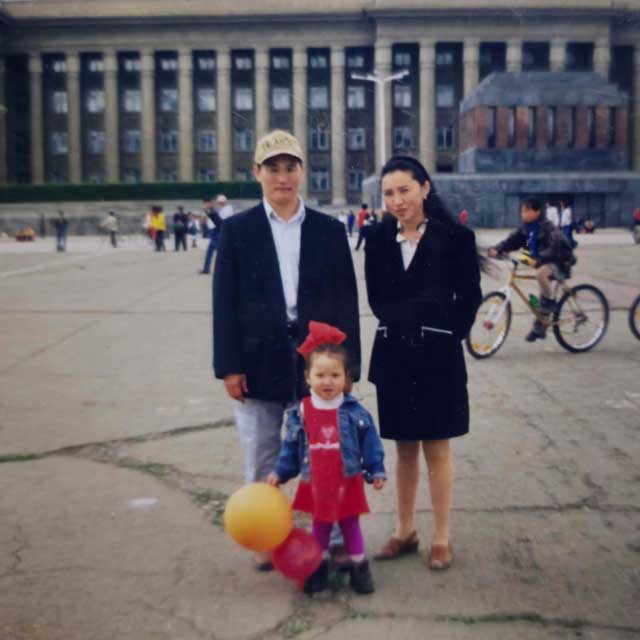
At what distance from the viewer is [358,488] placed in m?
3.93

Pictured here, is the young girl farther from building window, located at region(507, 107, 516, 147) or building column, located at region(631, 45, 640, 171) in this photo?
building column, located at region(631, 45, 640, 171)

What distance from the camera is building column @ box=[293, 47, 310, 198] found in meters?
76.8

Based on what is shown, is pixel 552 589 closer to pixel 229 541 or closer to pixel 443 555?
pixel 443 555

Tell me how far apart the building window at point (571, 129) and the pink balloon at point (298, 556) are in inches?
1811

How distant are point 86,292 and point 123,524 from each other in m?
13.0

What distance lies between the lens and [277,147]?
4.04 m

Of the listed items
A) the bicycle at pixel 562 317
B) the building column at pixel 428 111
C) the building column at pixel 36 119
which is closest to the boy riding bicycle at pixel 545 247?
the bicycle at pixel 562 317

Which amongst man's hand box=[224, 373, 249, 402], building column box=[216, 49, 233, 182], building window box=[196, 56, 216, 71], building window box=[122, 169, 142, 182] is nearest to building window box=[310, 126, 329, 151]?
building column box=[216, 49, 233, 182]

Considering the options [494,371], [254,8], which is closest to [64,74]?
[254,8]

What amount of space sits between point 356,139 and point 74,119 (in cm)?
2236

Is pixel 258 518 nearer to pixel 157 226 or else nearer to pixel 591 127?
pixel 157 226

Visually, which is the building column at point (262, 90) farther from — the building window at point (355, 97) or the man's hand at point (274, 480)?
the man's hand at point (274, 480)

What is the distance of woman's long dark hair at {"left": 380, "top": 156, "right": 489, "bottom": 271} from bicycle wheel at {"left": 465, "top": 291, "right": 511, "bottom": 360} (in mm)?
5320

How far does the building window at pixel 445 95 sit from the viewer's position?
78000mm
